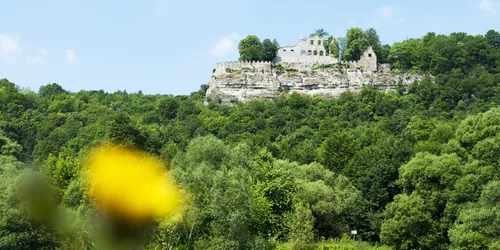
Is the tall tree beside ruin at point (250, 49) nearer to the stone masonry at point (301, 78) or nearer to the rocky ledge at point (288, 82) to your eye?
the stone masonry at point (301, 78)

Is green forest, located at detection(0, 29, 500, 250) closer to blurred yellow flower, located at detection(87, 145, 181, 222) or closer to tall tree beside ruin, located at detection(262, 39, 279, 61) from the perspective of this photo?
blurred yellow flower, located at detection(87, 145, 181, 222)

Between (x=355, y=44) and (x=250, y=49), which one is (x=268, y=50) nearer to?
(x=250, y=49)

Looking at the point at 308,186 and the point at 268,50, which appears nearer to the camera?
the point at 308,186

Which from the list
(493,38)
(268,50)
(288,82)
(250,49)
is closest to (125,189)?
(288,82)

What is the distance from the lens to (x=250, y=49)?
101562 millimetres

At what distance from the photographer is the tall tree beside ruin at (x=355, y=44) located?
3863 inches

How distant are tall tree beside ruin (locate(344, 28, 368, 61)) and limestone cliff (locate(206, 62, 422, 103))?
486cm

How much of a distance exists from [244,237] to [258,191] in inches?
223

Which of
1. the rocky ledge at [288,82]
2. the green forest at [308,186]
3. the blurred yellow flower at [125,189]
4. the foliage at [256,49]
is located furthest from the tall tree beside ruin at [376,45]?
the blurred yellow flower at [125,189]

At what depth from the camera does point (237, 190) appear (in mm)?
36875

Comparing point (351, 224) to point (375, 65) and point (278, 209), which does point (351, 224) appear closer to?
point (278, 209)

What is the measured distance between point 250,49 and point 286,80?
8892 millimetres

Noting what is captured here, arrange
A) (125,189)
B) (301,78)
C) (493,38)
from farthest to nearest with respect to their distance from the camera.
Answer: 1. (493,38)
2. (301,78)
3. (125,189)

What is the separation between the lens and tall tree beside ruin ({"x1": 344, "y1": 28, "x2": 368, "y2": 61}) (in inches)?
3863
